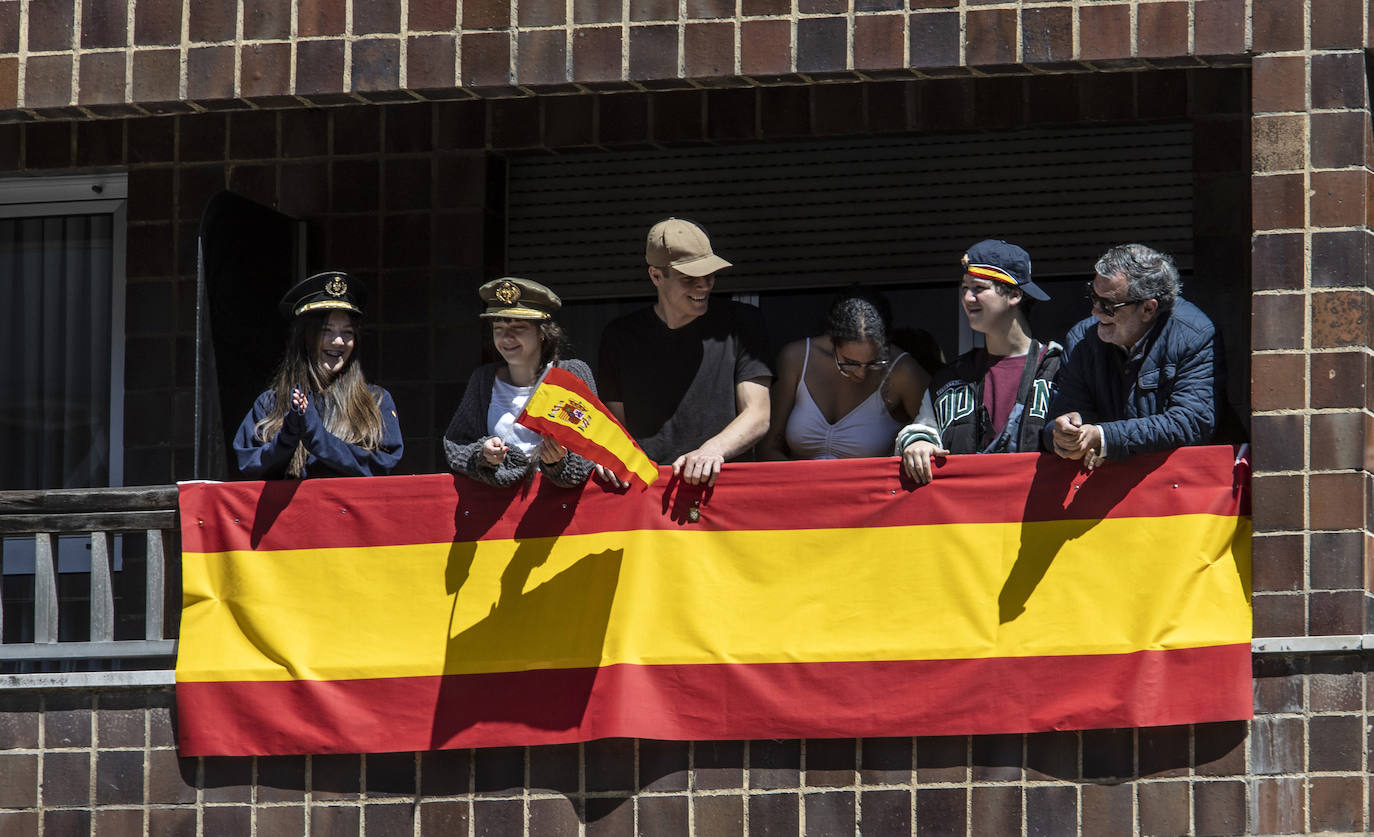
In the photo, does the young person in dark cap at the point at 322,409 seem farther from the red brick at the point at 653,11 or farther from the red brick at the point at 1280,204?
the red brick at the point at 1280,204

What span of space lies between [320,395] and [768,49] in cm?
210

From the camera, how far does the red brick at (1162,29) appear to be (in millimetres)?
8250

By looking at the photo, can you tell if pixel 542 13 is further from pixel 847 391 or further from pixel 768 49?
pixel 847 391

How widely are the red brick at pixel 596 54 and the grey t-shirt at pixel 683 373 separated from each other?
3.08 ft

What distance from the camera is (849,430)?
866cm

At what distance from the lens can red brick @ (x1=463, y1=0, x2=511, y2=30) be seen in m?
8.78

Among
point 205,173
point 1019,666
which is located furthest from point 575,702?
point 205,173

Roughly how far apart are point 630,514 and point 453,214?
2741mm

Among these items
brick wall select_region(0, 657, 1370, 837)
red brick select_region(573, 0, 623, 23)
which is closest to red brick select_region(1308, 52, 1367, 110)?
brick wall select_region(0, 657, 1370, 837)

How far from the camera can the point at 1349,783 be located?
792 cm

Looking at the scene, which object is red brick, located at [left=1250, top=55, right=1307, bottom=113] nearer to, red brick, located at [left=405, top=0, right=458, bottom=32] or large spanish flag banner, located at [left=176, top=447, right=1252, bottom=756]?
large spanish flag banner, located at [left=176, top=447, right=1252, bottom=756]

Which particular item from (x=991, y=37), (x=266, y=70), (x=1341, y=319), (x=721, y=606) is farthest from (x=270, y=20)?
(x=1341, y=319)

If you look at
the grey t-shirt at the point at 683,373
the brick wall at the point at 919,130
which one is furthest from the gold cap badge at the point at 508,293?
the brick wall at the point at 919,130

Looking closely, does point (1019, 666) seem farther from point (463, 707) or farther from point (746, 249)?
point (746, 249)
